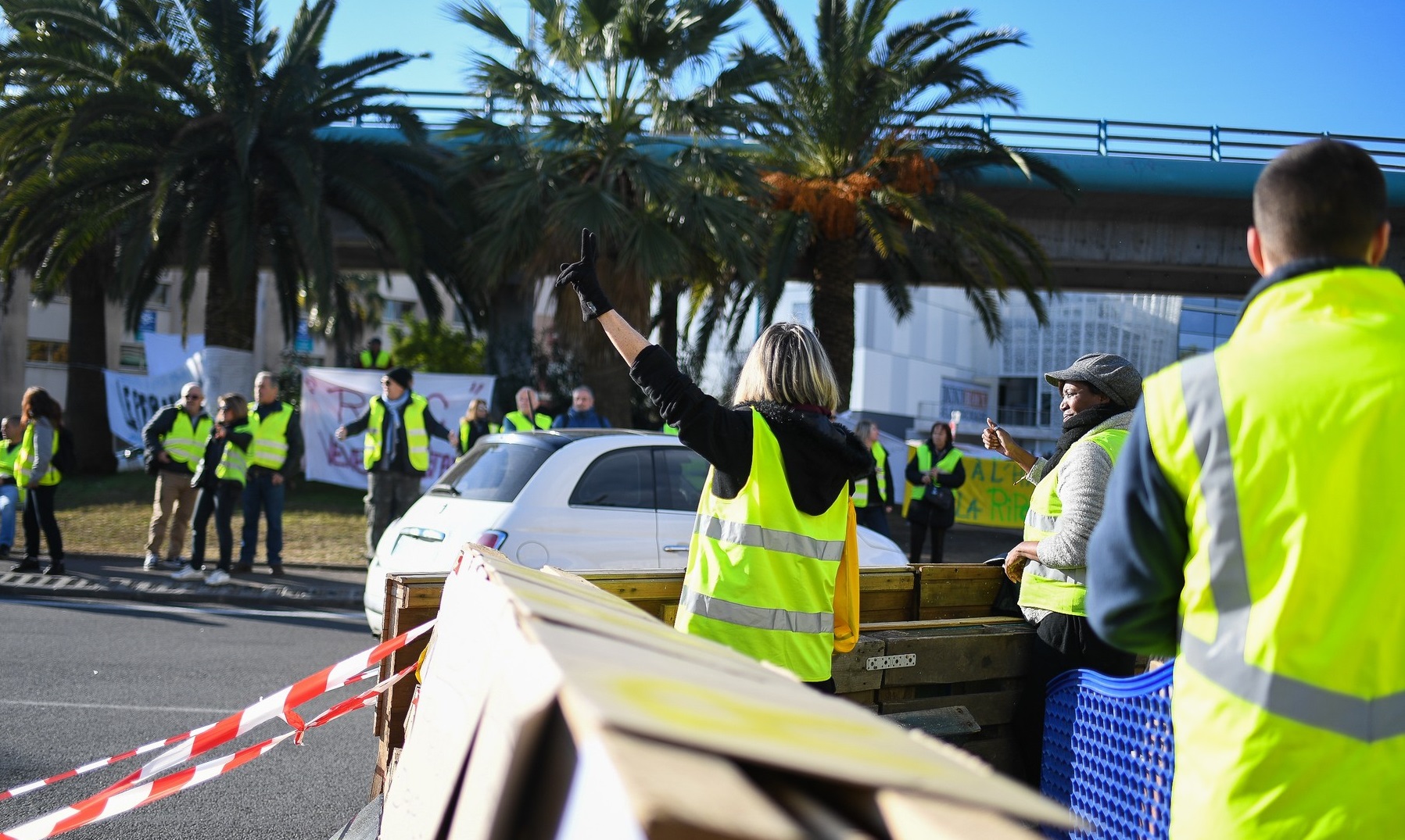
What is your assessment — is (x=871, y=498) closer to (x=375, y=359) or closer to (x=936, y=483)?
(x=936, y=483)

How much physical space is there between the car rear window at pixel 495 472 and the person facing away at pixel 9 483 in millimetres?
6368

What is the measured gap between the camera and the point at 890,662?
3.53 meters

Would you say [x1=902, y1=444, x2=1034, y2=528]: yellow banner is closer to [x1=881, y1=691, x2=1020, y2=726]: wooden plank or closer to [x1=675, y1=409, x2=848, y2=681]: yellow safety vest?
[x1=881, y1=691, x2=1020, y2=726]: wooden plank

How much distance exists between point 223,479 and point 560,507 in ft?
17.6

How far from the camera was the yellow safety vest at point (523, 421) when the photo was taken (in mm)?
10273

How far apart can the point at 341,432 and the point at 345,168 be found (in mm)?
6489

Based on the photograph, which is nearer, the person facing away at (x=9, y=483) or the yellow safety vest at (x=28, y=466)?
the yellow safety vest at (x=28, y=466)

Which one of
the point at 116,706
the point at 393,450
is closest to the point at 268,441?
the point at 393,450

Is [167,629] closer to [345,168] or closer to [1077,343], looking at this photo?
[345,168]

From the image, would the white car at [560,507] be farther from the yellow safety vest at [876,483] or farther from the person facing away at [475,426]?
the person facing away at [475,426]

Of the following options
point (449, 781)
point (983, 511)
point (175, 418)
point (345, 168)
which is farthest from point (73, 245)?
point (449, 781)

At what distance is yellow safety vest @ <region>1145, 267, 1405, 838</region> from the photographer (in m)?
1.54

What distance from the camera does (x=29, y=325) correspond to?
3338 centimetres

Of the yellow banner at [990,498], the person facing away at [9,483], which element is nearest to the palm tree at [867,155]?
the yellow banner at [990,498]
